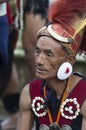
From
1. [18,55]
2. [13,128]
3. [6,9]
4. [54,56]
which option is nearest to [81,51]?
[54,56]

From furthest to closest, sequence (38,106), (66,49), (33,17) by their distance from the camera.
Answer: (33,17), (38,106), (66,49)

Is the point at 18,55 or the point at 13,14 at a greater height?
the point at 13,14

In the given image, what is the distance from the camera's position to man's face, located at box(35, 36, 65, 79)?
350 cm

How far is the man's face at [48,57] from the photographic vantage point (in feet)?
11.5

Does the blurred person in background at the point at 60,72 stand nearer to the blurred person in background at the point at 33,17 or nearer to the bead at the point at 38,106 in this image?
the bead at the point at 38,106

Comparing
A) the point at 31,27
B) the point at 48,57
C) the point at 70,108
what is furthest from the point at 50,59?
the point at 31,27

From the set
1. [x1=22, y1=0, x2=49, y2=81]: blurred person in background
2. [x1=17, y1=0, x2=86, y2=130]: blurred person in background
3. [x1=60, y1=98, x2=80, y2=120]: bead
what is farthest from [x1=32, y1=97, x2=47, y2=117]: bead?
[x1=22, y1=0, x2=49, y2=81]: blurred person in background

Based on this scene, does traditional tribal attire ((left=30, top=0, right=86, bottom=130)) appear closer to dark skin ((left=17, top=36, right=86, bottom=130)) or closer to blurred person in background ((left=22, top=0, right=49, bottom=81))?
dark skin ((left=17, top=36, right=86, bottom=130))

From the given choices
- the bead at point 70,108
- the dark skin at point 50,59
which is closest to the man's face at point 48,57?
the dark skin at point 50,59

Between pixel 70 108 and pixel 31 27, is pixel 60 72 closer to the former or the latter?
pixel 70 108

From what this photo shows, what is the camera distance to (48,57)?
138 inches

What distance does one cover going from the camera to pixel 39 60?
3520mm

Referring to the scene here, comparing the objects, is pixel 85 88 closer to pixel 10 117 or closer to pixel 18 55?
pixel 10 117

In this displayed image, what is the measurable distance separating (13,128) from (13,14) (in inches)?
43.6
